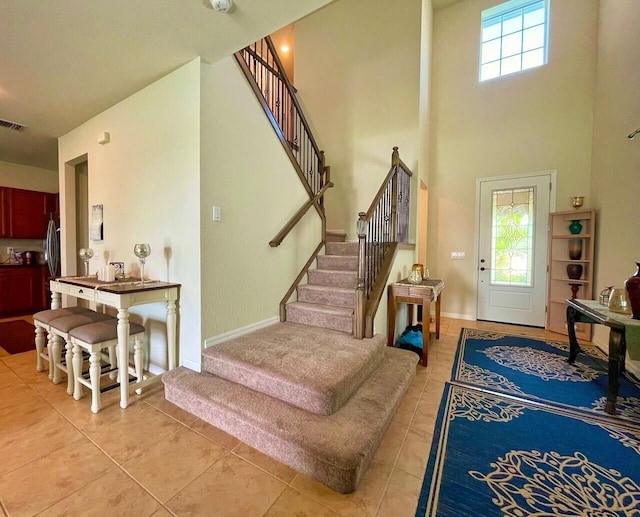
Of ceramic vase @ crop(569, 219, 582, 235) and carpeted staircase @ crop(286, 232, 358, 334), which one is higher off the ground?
ceramic vase @ crop(569, 219, 582, 235)

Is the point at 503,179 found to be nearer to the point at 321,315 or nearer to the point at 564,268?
the point at 564,268

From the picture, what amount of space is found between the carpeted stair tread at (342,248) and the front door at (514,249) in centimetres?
252

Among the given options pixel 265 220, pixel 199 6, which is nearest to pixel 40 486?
pixel 265 220

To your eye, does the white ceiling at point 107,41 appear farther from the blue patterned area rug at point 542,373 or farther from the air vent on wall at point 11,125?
the blue patterned area rug at point 542,373

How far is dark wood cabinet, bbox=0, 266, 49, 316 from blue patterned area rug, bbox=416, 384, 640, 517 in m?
6.74

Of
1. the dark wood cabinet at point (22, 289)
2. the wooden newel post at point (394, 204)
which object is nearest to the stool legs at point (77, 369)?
the wooden newel post at point (394, 204)

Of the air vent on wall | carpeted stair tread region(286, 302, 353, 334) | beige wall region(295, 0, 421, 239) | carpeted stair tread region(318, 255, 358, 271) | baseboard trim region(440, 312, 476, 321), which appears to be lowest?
baseboard trim region(440, 312, 476, 321)

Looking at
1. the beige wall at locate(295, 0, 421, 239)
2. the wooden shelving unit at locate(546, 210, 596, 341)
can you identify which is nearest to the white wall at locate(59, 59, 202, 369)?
the beige wall at locate(295, 0, 421, 239)

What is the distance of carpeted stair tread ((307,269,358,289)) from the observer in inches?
125

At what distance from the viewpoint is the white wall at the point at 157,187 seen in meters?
2.26

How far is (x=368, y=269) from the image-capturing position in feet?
9.30

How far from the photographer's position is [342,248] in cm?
373

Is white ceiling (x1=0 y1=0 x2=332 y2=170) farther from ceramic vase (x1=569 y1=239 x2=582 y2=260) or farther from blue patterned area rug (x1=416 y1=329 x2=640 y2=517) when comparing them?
ceramic vase (x1=569 y1=239 x2=582 y2=260)

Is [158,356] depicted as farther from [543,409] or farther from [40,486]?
[543,409]
